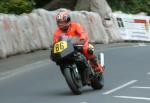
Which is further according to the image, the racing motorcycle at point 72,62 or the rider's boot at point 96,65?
the rider's boot at point 96,65

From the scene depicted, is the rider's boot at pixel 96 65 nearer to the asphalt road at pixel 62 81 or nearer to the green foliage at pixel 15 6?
the asphalt road at pixel 62 81

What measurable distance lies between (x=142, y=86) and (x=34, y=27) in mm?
9705

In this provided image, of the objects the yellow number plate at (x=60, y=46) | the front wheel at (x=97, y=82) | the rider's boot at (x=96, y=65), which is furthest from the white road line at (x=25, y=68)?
the yellow number plate at (x=60, y=46)

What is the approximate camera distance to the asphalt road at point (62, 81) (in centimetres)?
1324

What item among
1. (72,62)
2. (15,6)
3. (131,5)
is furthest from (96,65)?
(131,5)

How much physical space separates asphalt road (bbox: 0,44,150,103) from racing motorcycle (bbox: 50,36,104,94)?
29 centimetres

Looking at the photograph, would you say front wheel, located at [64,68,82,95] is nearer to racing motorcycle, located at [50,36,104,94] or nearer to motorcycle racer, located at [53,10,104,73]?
racing motorcycle, located at [50,36,104,94]

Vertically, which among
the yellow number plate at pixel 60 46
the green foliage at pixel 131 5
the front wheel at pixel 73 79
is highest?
the yellow number plate at pixel 60 46

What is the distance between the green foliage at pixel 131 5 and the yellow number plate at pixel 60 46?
2340 cm

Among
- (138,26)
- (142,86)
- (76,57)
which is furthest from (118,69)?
(138,26)

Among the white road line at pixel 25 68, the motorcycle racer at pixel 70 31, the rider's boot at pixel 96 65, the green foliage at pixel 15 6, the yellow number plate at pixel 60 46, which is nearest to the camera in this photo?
the yellow number plate at pixel 60 46

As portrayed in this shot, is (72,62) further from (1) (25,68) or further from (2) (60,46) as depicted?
(1) (25,68)

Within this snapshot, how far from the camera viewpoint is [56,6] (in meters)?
33.8

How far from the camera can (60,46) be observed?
43.2 ft
